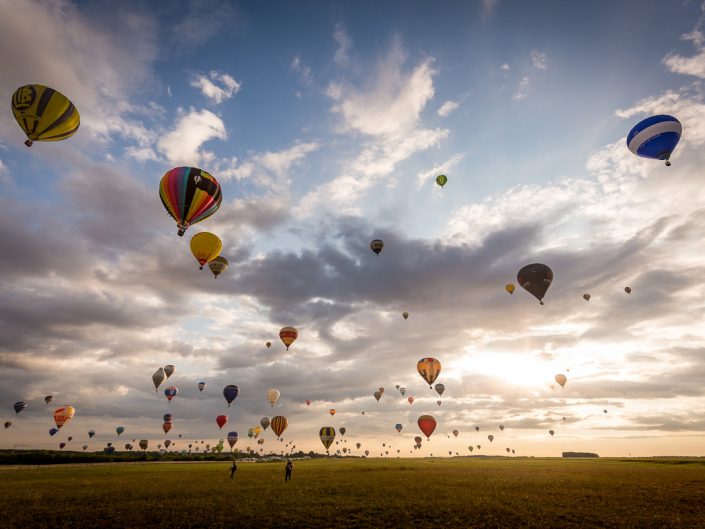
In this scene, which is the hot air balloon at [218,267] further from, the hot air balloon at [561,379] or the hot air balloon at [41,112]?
the hot air balloon at [561,379]

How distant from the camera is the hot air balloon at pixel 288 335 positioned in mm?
60250

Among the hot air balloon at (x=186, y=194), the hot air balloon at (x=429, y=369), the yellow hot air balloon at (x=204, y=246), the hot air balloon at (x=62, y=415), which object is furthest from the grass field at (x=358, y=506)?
the hot air balloon at (x=62, y=415)

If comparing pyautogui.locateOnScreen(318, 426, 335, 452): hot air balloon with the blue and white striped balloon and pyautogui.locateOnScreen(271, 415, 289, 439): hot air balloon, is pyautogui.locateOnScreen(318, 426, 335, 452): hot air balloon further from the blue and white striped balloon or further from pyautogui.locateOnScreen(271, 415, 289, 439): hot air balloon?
the blue and white striped balloon

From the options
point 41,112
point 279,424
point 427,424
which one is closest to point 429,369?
point 427,424

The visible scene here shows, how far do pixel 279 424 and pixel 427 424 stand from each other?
24.6 metres

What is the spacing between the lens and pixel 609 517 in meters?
19.7

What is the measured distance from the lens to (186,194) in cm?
3144

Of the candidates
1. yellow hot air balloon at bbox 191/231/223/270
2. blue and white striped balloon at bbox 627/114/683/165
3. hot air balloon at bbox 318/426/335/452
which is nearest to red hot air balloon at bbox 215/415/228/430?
hot air balloon at bbox 318/426/335/452

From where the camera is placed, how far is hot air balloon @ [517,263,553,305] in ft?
135

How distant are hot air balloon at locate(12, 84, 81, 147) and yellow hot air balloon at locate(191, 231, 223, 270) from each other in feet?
43.7

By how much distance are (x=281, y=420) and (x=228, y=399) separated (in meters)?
11.2

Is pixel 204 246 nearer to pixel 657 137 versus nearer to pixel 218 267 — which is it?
pixel 218 267

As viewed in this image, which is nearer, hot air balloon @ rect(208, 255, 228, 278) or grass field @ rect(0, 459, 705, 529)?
grass field @ rect(0, 459, 705, 529)

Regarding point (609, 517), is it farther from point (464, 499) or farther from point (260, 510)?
point (260, 510)
